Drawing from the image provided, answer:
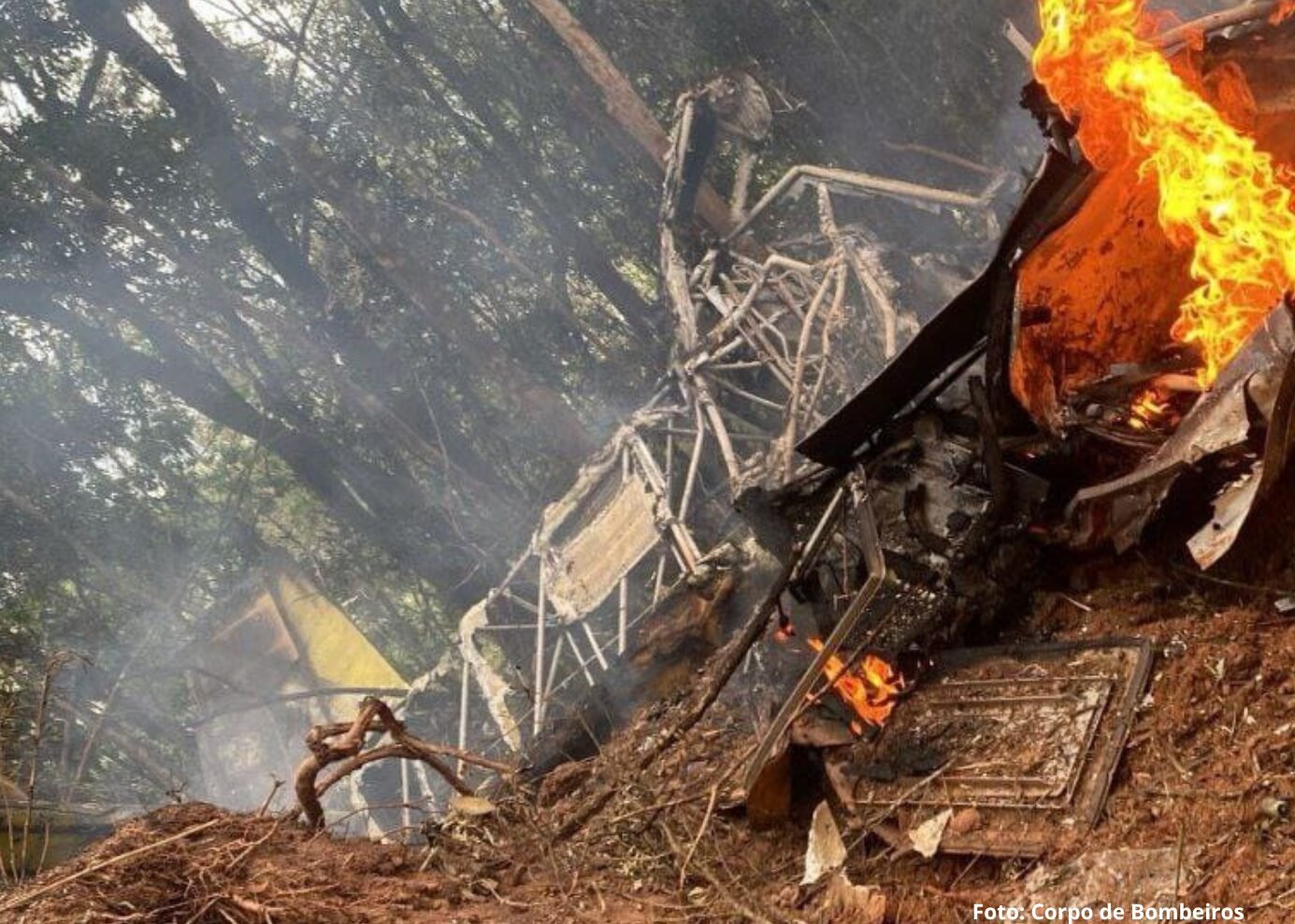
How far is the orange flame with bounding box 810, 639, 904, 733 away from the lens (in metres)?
5.84

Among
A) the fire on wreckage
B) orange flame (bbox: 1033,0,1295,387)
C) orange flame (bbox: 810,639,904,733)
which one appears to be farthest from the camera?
orange flame (bbox: 810,639,904,733)

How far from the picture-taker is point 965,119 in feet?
52.6

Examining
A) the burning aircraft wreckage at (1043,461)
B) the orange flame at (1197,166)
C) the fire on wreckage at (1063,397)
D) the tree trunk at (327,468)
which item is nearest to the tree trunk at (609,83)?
the tree trunk at (327,468)

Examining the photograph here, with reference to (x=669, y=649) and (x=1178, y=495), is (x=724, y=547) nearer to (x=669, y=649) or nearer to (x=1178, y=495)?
(x=669, y=649)

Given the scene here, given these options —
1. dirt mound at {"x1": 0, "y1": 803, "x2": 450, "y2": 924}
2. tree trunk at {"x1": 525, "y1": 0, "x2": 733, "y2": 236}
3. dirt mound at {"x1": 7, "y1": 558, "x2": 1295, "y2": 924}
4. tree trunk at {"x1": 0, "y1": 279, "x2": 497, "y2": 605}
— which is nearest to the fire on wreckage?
dirt mound at {"x1": 7, "y1": 558, "x2": 1295, "y2": 924}

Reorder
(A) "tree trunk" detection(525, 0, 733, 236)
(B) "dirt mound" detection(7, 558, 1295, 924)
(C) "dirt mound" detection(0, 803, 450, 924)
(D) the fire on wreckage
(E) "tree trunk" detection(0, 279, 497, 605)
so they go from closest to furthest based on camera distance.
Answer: (B) "dirt mound" detection(7, 558, 1295, 924), (C) "dirt mound" detection(0, 803, 450, 924), (D) the fire on wreckage, (A) "tree trunk" detection(525, 0, 733, 236), (E) "tree trunk" detection(0, 279, 497, 605)

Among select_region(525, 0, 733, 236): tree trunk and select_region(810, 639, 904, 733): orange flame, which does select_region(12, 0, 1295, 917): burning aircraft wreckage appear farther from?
select_region(525, 0, 733, 236): tree trunk

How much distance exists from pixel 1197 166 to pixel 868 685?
3.38m

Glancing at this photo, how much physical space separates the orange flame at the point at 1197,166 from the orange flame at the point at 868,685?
2351 millimetres

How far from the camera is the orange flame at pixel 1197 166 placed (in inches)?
213

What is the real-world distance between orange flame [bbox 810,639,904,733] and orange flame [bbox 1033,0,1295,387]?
2.35 m

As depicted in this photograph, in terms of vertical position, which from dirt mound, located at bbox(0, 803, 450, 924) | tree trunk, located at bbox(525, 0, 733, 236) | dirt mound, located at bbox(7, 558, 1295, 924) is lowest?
dirt mound, located at bbox(7, 558, 1295, 924)

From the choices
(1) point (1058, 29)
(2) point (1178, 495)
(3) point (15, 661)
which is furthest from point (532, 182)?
(2) point (1178, 495)

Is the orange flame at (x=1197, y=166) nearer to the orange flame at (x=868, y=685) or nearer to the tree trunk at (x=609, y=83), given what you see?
the orange flame at (x=868, y=685)
